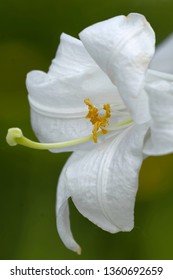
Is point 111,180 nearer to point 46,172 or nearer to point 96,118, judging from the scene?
point 96,118

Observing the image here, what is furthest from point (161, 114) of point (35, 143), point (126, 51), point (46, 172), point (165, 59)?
point (46, 172)

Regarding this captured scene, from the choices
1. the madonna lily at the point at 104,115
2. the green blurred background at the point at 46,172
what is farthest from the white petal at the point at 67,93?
the green blurred background at the point at 46,172

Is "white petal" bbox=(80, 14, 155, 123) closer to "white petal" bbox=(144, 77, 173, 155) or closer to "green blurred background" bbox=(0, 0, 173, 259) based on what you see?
"white petal" bbox=(144, 77, 173, 155)

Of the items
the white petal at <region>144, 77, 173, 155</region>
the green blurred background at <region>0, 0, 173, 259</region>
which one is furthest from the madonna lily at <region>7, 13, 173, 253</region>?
the green blurred background at <region>0, 0, 173, 259</region>
